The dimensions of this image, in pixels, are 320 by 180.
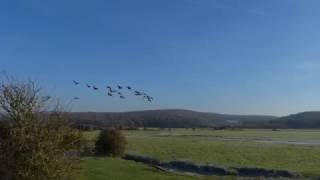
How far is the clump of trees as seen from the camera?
19797 millimetres

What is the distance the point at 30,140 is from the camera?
786 inches

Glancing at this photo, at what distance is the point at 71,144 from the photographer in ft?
69.8

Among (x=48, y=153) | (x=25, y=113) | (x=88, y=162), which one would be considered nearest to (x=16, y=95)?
(x=25, y=113)

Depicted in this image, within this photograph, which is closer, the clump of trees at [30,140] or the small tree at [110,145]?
the clump of trees at [30,140]

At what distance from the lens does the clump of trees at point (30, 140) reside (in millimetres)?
19797

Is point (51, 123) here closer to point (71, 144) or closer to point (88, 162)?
point (71, 144)

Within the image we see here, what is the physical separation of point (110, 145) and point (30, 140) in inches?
1204

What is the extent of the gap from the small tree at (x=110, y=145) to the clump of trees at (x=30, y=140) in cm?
2896

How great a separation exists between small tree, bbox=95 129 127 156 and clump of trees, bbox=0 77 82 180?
29.0 metres

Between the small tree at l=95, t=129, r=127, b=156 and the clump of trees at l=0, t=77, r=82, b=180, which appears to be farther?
the small tree at l=95, t=129, r=127, b=156

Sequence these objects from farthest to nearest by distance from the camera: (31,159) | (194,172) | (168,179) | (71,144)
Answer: (194,172), (168,179), (71,144), (31,159)

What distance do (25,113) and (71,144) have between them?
2049 millimetres

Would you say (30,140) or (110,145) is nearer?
(30,140)

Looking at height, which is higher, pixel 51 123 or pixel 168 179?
pixel 51 123
